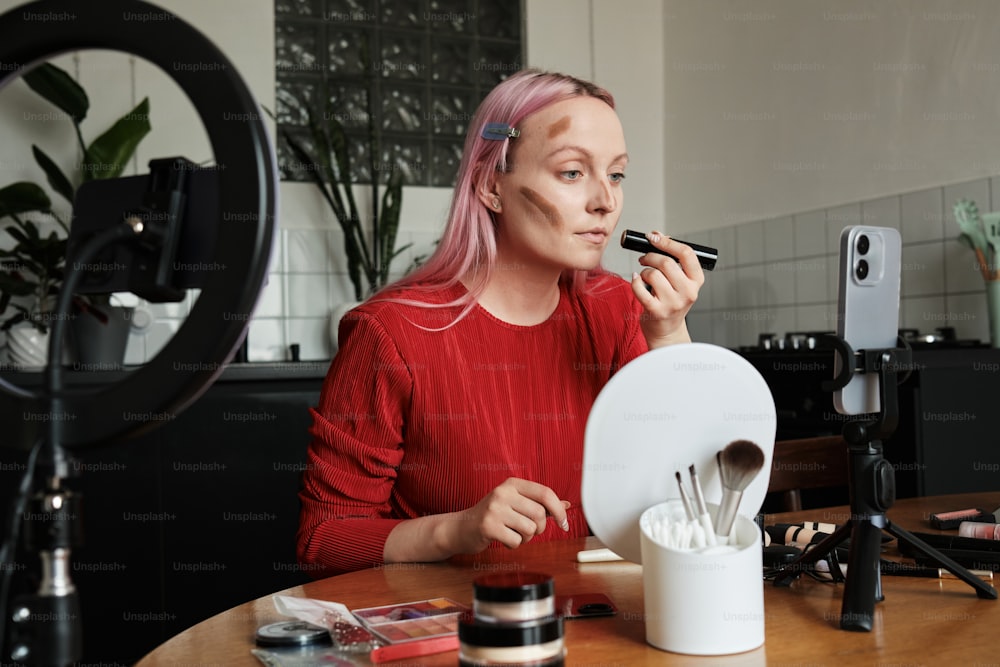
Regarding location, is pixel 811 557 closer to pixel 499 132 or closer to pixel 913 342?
pixel 499 132

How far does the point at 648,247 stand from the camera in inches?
51.3

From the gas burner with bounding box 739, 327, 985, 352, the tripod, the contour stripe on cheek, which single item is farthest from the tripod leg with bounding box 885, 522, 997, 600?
the gas burner with bounding box 739, 327, 985, 352

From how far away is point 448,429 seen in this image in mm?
1382

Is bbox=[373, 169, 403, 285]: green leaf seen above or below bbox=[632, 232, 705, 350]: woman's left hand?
above

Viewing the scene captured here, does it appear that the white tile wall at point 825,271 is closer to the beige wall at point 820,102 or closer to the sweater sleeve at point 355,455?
the beige wall at point 820,102

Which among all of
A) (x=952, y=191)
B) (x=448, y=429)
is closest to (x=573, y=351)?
(x=448, y=429)

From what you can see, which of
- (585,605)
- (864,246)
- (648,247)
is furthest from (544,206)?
(585,605)

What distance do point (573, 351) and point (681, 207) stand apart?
2.59 metres

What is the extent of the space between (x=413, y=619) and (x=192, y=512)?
203 cm

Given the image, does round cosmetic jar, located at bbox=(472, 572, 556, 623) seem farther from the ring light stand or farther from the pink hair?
the pink hair

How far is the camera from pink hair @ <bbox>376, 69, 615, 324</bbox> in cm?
148

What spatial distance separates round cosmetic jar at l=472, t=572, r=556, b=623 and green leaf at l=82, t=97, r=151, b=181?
2.74 meters

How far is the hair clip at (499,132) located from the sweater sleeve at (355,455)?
0.35 m

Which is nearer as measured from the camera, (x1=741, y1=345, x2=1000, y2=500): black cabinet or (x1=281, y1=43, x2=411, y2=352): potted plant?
(x1=741, y1=345, x2=1000, y2=500): black cabinet
